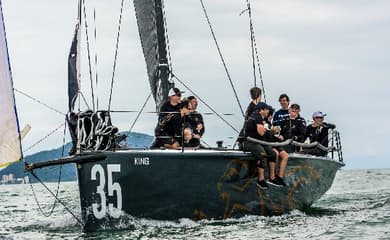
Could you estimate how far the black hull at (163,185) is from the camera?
13.8 meters

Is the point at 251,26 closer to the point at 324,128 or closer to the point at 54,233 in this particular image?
the point at 324,128

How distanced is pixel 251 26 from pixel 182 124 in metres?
3.76

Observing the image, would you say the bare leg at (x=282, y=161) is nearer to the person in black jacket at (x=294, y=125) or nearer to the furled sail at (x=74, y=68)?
the person in black jacket at (x=294, y=125)

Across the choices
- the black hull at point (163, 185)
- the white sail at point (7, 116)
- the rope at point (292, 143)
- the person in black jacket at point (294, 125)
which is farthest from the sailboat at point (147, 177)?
the white sail at point (7, 116)

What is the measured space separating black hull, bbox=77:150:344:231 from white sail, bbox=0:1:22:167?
2.25m

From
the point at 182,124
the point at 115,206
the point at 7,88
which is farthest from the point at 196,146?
the point at 7,88

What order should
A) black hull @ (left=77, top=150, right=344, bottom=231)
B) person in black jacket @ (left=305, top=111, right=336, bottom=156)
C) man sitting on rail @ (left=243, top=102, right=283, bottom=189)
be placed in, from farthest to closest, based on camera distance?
person in black jacket @ (left=305, top=111, right=336, bottom=156) → man sitting on rail @ (left=243, top=102, right=283, bottom=189) → black hull @ (left=77, top=150, right=344, bottom=231)

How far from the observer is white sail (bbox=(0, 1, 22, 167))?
38.3ft

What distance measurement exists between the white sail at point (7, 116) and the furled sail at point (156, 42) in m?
4.79

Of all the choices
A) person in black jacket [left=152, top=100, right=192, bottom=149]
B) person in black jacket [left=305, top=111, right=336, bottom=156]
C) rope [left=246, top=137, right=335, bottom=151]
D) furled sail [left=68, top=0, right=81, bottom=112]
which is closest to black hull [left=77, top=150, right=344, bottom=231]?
rope [left=246, top=137, right=335, bottom=151]

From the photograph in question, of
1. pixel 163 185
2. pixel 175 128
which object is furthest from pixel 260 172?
pixel 163 185

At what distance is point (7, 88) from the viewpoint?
1195 centimetres

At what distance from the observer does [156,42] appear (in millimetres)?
16578

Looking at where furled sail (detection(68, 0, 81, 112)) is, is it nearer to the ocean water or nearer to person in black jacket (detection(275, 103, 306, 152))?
the ocean water
